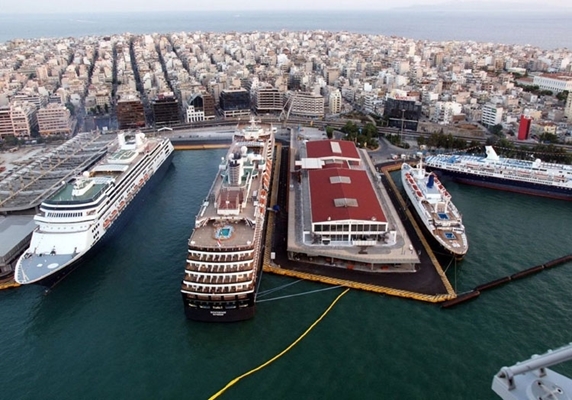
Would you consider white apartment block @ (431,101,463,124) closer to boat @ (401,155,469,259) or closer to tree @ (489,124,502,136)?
tree @ (489,124,502,136)

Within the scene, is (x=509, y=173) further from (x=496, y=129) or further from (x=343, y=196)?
(x=343, y=196)

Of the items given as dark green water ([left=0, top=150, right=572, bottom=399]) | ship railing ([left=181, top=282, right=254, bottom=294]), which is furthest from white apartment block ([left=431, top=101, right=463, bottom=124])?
ship railing ([left=181, top=282, right=254, bottom=294])

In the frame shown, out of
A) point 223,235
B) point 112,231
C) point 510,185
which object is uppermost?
point 223,235

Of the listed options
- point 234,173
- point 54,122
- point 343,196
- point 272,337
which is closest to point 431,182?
point 343,196

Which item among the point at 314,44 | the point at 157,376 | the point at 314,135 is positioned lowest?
the point at 157,376

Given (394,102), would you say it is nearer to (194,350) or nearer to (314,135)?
(314,135)

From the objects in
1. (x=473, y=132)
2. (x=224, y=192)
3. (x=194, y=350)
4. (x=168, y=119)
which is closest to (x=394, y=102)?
(x=473, y=132)
